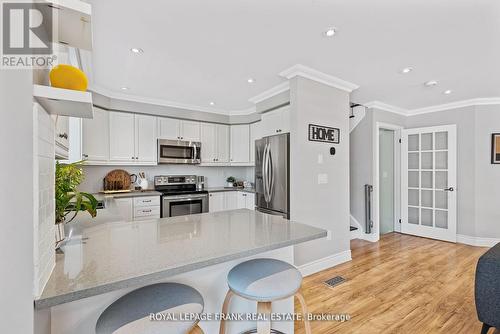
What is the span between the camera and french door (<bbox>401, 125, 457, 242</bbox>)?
13.1ft

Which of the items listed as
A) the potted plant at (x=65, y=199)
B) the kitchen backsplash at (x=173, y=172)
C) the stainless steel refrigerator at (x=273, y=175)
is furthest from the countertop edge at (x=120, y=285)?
the kitchen backsplash at (x=173, y=172)

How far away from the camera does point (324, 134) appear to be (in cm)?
296

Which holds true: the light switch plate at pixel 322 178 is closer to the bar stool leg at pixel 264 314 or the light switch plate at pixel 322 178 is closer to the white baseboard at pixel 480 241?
the bar stool leg at pixel 264 314

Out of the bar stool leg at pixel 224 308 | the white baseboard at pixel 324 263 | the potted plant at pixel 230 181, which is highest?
the potted plant at pixel 230 181

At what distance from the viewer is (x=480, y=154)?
378cm

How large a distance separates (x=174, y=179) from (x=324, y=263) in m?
2.82

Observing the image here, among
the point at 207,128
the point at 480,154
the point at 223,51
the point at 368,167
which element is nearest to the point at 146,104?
the point at 207,128

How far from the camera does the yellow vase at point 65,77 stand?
81cm

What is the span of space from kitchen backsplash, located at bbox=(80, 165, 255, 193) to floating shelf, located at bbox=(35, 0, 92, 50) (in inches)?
122

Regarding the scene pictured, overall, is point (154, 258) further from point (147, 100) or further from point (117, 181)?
point (147, 100)

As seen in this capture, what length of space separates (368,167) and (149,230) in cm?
381

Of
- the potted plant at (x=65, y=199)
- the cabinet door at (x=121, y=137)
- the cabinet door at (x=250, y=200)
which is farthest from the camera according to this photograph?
the cabinet door at (x=250, y=200)

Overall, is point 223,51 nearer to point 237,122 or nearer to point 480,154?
point 237,122

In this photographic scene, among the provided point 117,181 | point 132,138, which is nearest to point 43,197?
point 132,138
